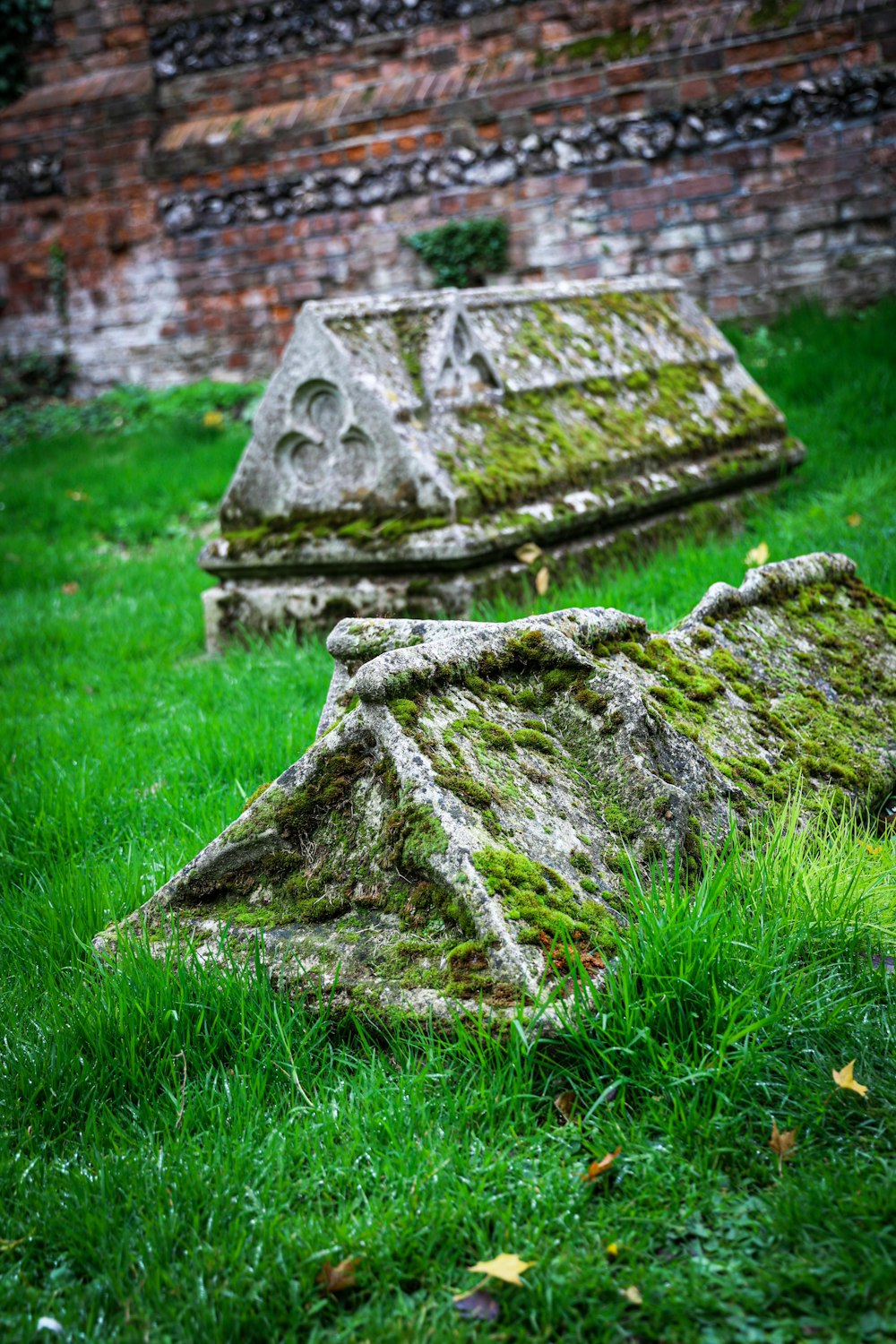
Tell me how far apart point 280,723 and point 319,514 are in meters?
1.35

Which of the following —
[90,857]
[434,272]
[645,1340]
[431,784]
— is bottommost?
[645,1340]

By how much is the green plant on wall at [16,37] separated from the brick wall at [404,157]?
0.18 metres

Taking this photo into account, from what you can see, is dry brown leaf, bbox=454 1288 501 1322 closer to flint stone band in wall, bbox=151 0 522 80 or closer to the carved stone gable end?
the carved stone gable end

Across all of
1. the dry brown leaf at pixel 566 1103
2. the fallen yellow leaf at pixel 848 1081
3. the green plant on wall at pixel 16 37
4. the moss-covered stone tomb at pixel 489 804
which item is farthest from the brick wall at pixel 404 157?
the dry brown leaf at pixel 566 1103

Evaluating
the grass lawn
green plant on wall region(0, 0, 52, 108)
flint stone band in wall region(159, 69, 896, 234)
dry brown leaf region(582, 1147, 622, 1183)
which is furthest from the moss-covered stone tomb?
green plant on wall region(0, 0, 52, 108)

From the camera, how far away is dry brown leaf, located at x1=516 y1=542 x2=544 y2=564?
484 cm

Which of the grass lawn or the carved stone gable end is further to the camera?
the carved stone gable end

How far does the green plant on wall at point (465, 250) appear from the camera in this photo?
10148 millimetres

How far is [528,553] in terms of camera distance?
4.85 metres

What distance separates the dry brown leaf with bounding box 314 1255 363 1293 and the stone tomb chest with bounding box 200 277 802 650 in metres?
3.22

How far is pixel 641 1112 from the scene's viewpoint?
75.9 inches

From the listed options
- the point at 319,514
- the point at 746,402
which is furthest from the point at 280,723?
the point at 746,402

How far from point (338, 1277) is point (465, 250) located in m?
9.84

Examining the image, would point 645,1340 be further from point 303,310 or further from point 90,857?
point 303,310
